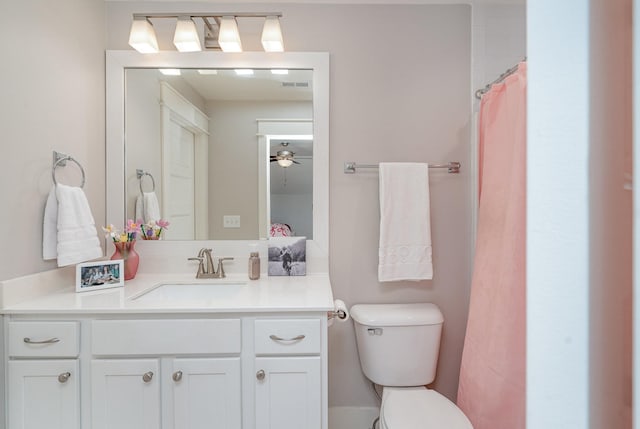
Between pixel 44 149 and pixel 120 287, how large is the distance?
0.68 metres

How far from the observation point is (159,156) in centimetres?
184

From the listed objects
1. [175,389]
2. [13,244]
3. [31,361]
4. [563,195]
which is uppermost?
[563,195]

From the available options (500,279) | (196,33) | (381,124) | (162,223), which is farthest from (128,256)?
(500,279)

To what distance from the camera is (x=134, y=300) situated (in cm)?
138

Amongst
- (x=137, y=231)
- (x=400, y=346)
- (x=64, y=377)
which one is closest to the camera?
(x=64, y=377)

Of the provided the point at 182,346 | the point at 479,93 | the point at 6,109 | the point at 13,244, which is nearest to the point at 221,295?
the point at 182,346

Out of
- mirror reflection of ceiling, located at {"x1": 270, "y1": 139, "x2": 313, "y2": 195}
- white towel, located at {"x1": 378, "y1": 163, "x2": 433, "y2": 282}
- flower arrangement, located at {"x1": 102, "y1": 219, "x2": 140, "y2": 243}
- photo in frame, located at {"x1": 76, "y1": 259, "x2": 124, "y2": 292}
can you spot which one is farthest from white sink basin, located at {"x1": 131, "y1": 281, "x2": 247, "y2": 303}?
white towel, located at {"x1": 378, "y1": 163, "x2": 433, "y2": 282}

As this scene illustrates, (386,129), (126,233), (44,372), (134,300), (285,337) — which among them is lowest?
(44,372)

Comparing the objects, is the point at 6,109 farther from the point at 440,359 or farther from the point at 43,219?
the point at 440,359

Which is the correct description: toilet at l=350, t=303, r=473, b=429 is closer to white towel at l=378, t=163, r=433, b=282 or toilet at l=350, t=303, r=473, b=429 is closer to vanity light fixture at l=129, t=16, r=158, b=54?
white towel at l=378, t=163, r=433, b=282

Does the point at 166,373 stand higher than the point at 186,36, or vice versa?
the point at 186,36

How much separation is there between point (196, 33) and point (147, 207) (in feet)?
3.11

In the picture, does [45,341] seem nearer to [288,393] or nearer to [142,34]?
[288,393]

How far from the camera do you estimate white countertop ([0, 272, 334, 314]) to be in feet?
4.09
